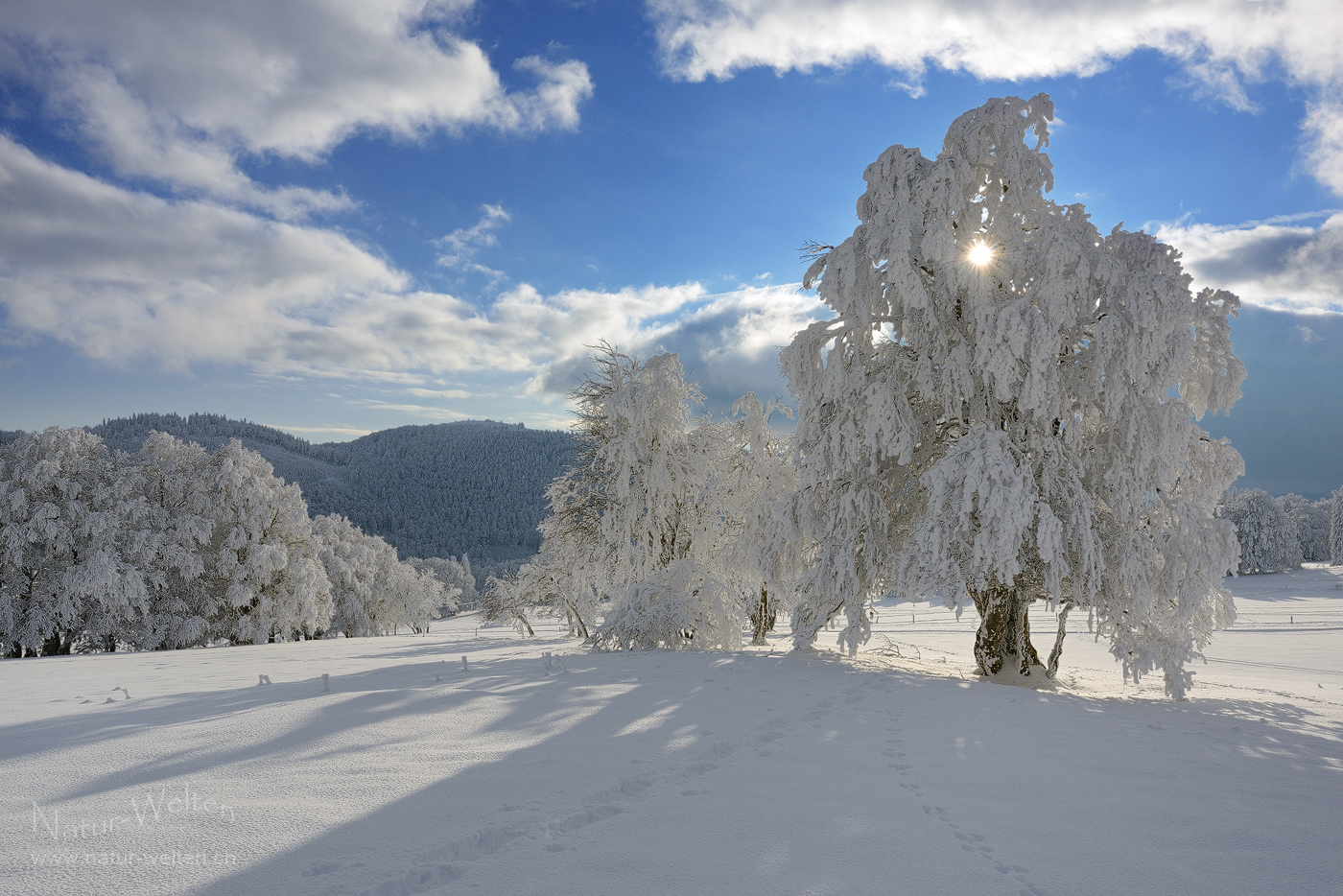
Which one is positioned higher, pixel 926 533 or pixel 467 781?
pixel 926 533

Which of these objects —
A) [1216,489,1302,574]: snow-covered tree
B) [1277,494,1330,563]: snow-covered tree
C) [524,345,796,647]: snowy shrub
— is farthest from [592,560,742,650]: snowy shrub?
[1277,494,1330,563]: snow-covered tree

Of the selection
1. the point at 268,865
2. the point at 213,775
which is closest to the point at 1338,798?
the point at 268,865

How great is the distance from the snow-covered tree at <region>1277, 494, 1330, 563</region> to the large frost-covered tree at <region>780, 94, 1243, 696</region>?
92.3 meters

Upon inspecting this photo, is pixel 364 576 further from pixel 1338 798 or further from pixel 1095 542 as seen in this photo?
pixel 1338 798

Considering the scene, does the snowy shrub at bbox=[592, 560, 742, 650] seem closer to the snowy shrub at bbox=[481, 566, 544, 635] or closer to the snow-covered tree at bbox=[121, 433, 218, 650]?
the snowy shrub at bbox=[481, 566, 544, 635]

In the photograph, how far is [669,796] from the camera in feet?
13.6

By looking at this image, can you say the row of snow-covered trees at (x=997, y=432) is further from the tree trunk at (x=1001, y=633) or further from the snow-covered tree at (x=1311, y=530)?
the snow-covered tree at (x=1311, y=530)

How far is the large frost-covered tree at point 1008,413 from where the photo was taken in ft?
30.9

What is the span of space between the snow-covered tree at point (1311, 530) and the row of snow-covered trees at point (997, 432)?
303ft

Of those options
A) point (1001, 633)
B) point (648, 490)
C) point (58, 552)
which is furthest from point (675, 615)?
point (58, 552)

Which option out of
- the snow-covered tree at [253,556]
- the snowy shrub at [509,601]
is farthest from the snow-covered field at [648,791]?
the snow-covered tree at [253,556]

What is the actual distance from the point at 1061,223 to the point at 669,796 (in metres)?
10.9

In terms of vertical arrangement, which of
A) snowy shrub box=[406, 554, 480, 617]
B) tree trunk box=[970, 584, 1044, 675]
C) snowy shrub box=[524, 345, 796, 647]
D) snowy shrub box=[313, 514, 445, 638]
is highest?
snowy shrub box=[524, 345, 796, 647]

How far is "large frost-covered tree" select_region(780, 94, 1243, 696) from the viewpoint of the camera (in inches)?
371
